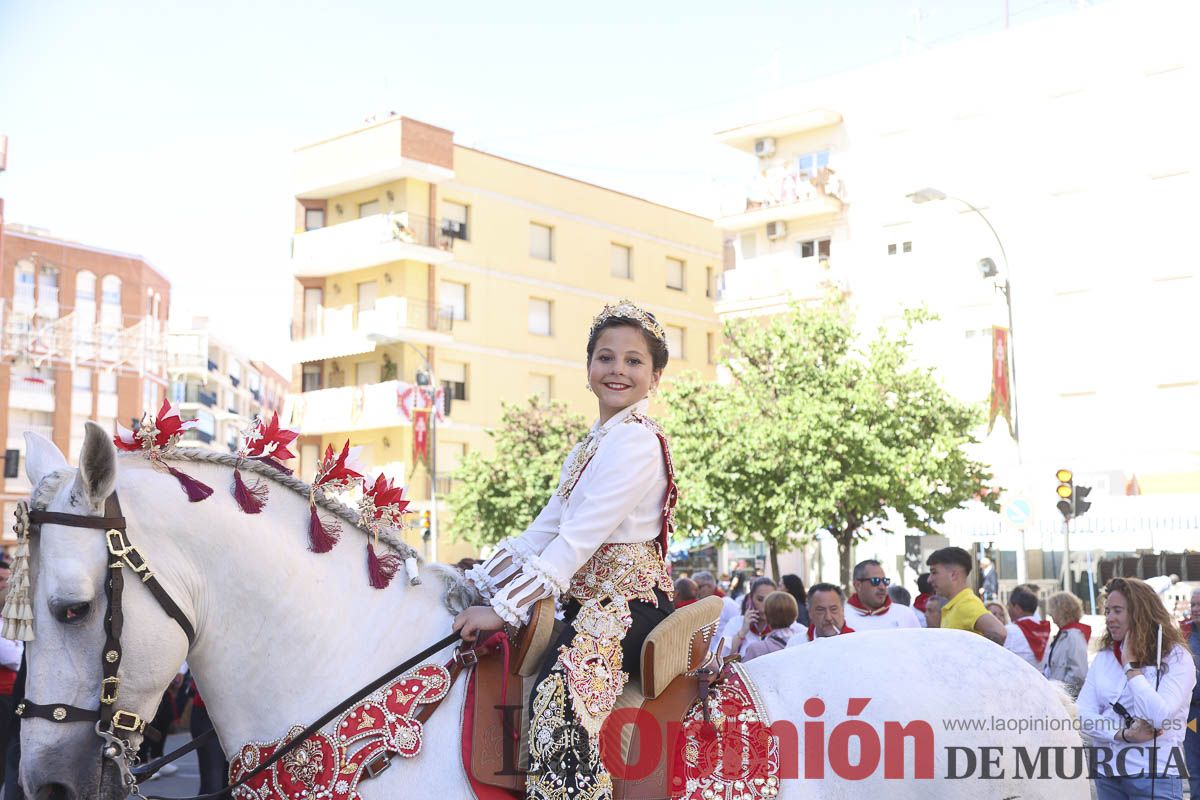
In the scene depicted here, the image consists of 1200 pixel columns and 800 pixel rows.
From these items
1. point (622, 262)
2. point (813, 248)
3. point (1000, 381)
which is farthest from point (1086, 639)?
point (622, 262)

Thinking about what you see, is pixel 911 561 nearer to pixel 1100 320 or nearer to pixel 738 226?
pixel 1100 320

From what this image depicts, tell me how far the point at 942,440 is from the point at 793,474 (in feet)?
10.8

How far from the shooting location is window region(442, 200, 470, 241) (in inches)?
1668

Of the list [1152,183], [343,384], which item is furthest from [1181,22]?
[343,384]

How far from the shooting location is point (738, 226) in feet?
134

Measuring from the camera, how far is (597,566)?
163 inches

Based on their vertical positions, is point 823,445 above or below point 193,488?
above

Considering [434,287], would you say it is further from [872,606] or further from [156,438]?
[156,438]

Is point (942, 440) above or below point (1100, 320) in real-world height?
below

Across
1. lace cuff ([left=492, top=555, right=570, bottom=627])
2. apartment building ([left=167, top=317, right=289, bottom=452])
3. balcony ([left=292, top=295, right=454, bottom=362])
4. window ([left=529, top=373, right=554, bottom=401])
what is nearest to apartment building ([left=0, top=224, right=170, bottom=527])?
apartment building ([left=167, top=317, right=289, bottom=452])

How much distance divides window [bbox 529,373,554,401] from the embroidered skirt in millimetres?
39829

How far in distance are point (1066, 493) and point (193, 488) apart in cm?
1647

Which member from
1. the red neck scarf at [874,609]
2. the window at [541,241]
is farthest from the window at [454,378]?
the red neck scarf at [874,609]

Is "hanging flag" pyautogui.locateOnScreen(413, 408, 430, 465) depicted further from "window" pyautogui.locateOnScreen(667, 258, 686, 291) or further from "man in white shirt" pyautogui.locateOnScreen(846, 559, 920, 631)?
"man in white shirt" pyautogui.locateOnScreen(846, 559, 920, 631)
